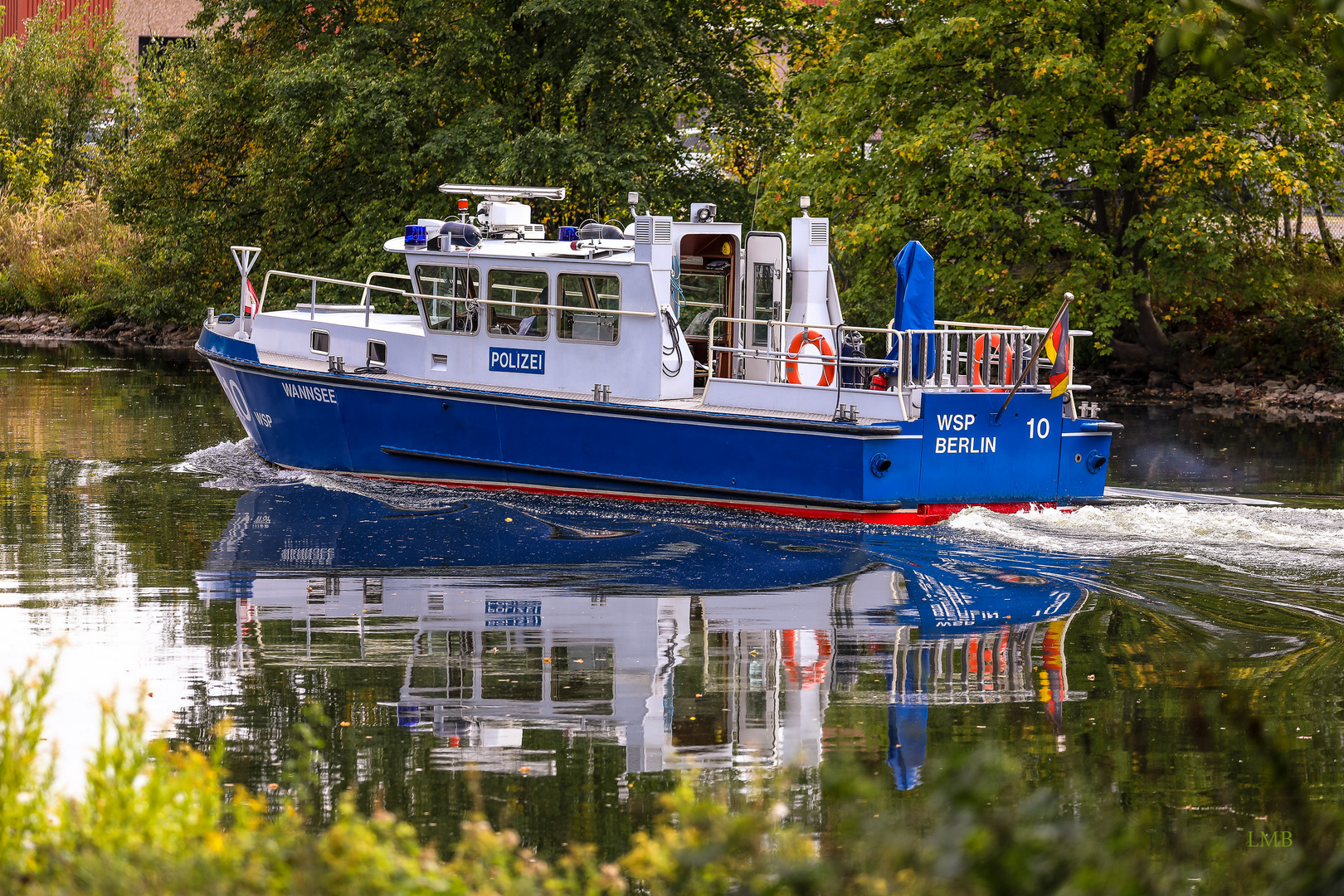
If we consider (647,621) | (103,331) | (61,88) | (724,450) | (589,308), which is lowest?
(647,621)

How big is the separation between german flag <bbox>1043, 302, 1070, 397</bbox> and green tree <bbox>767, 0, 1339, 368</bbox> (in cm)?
927

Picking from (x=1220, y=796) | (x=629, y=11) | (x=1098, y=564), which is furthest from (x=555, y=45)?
(x=1220, y=796)

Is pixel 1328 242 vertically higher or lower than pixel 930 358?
higher

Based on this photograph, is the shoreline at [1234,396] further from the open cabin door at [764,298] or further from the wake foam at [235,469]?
the wake foam at [235,469]

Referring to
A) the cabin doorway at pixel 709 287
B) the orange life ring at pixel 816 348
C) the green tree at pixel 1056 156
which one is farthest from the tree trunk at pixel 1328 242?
the cabin doorway at pixel 709 287

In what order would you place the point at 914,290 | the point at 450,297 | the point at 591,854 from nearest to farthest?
1. the point at 591,854
2. the point at 914,290
3. the point at 450,297

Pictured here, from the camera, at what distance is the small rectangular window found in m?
15.5

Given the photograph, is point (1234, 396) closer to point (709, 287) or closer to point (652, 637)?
point (709, 287)

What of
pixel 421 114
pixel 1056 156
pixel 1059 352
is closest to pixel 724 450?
pixel 1059 352

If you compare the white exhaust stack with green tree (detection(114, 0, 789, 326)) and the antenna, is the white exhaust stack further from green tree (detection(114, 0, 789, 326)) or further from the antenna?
green tree (detection(114, 0, 789, 326))

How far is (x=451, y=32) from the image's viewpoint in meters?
27.3

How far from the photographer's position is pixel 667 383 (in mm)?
14359

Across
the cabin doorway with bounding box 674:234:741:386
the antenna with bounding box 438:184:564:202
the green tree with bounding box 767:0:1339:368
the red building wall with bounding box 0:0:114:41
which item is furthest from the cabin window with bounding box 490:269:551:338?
the red building wall with bounding box 0:0:114:41

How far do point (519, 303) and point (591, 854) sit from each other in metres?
10.9
